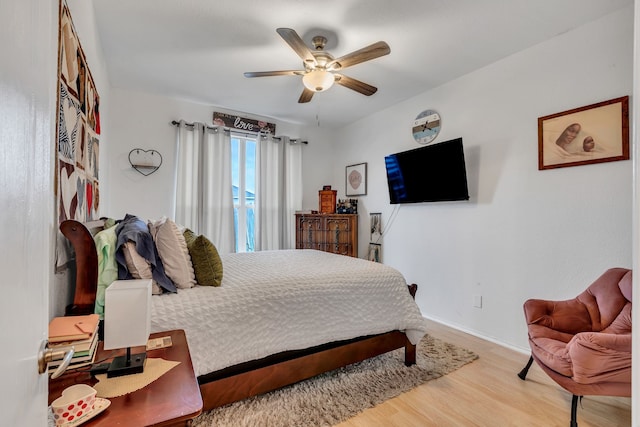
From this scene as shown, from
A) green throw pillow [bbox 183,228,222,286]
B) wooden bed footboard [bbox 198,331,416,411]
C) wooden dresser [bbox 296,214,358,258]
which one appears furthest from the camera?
wooden dresser [bbox 296,214,358,258]

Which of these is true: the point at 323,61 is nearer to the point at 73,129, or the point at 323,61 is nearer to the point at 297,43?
the point at 297,43

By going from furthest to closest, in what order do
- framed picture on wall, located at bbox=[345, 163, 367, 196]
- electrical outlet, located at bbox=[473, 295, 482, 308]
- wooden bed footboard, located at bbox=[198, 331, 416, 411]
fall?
1. framed picture on wall, located at bbox=[345, 163, 367, 196]
2. electrical outlet, located at bbox=[473, 295, 482, 308]
3. wooden bed footboard, located at bbox=[198, 331, 416, 411]

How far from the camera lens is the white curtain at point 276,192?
436 centimetres

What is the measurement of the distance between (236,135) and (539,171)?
11.6ft

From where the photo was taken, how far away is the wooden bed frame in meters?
1.29

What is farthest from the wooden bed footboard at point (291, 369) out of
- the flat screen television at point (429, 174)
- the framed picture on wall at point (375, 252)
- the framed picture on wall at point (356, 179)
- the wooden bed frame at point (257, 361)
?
the framed picture on wall at point (356, 179)

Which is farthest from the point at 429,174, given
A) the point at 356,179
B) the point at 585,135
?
the point at 356,179

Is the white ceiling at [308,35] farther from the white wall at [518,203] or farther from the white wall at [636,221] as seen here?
the white wall at [636,221]

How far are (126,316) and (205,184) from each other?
123 inches

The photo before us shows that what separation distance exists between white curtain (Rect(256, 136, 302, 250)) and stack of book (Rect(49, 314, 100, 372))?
3274 millimetres

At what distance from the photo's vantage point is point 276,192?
4.46 m

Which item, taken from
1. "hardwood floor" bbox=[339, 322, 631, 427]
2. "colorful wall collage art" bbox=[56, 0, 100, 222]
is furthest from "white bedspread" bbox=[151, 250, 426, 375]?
"colorful wall collage art" bbox=[56, 0, 100, 222]

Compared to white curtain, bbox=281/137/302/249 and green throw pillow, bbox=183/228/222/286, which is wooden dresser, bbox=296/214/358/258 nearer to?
white curtain, bbox=281/137/302/249

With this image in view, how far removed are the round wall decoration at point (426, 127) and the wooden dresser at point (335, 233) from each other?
4.51 ft
